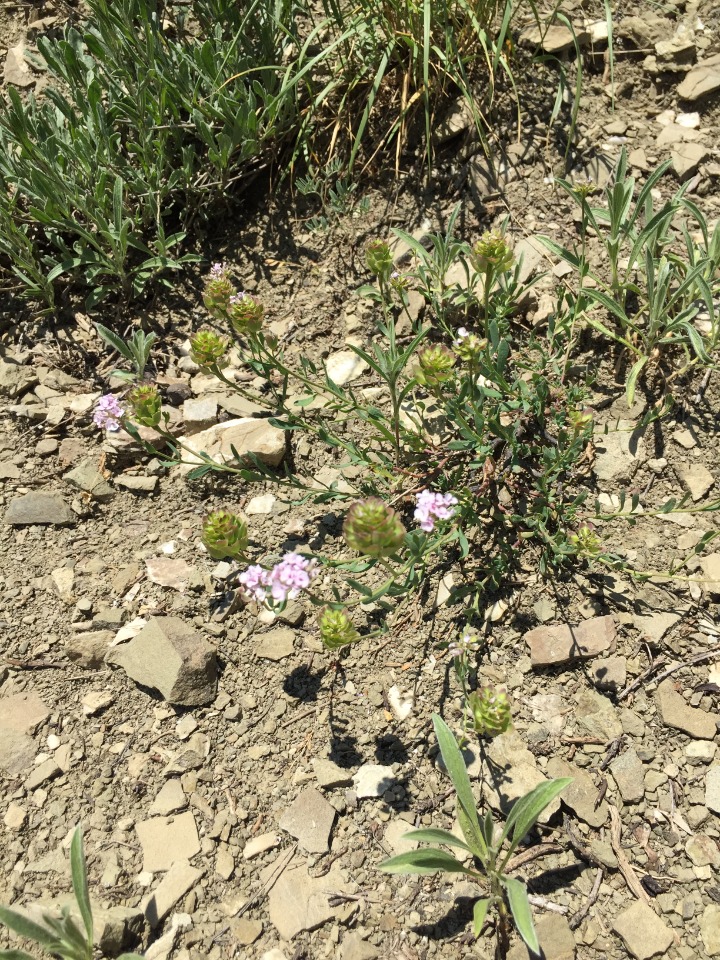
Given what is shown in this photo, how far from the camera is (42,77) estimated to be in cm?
439

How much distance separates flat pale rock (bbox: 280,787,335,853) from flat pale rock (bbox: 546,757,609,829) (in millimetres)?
773

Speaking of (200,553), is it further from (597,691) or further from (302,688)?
(597,691)

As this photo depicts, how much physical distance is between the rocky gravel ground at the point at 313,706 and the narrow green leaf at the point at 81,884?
0.07m

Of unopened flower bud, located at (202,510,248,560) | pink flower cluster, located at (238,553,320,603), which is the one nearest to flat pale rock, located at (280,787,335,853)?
pink flower cluster, located at (238,553,320,603)

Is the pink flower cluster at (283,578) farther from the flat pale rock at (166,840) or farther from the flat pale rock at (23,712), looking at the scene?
the flat pale rock at (23,712)

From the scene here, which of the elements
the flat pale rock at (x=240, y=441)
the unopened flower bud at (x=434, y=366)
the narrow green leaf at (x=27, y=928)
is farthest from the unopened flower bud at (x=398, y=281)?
the narrow green leaf at (x=27, y=928)

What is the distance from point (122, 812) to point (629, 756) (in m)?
1.75

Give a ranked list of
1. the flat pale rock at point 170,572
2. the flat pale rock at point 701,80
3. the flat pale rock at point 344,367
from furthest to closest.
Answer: the flat pale rock at point 701,80, the flat pale rock at point 344,367, the flat pale rock at point 170,572

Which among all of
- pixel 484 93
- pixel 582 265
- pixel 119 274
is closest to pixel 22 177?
pixel 119 274

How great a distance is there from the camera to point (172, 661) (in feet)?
9.08

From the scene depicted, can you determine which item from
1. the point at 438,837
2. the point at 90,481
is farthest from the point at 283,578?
the point at 90,481

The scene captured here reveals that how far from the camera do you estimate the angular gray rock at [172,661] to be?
2.75 m

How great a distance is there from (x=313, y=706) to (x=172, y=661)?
55cm

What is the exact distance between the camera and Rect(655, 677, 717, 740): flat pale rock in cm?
253
